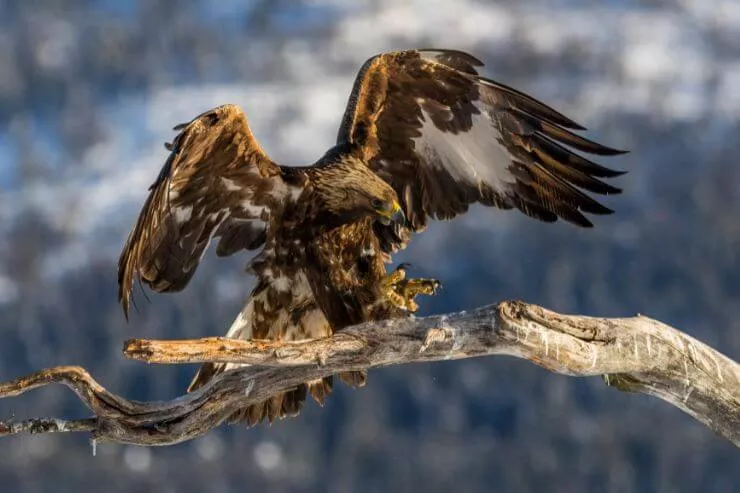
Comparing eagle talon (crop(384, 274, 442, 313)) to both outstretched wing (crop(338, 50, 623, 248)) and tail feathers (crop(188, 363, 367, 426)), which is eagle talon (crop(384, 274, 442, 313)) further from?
outstretched wing (crop(338, 50, 623, 248))

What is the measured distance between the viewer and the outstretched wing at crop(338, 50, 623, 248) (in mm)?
8195

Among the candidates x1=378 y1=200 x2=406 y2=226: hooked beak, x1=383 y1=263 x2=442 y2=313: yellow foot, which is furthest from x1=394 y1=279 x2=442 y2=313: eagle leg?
x1=378 y1=200 x2=406 y2=226: hooked beak

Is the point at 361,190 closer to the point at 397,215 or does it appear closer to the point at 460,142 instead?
the point at 397,215

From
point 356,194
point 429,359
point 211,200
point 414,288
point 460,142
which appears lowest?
point 429,359

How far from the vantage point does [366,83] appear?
804 cm

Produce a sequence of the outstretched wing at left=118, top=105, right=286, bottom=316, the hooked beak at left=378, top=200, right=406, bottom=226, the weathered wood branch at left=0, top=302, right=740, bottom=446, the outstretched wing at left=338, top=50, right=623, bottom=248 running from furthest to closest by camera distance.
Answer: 1. the outstretched wing at left=338, top=50, right=623, bottom=248
2. the hooked beak at left=378, top=200, right=406, bottom=226
3. the outstretched wing at left=118, top=105, right=286, bottom=316
4. the weathered wood branch at left=0, top=302, right=740, bottom=446

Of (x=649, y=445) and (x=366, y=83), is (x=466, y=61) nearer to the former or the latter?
(x=366, y=83)

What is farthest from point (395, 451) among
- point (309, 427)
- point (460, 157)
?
point (460, 157)

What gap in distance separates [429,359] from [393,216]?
55.4 inches

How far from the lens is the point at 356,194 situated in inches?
300

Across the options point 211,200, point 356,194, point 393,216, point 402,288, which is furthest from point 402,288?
point 211,200

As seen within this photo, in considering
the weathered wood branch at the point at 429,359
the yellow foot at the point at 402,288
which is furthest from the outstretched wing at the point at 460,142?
the weathered wood branch at the point at 429,359

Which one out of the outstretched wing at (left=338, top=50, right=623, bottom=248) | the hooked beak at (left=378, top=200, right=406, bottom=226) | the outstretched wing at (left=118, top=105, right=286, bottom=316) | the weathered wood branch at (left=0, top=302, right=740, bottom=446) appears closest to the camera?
the weathered wood branch at (left=0, top=302, right=740, bottom=446)

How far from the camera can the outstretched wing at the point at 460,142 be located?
323 inches
